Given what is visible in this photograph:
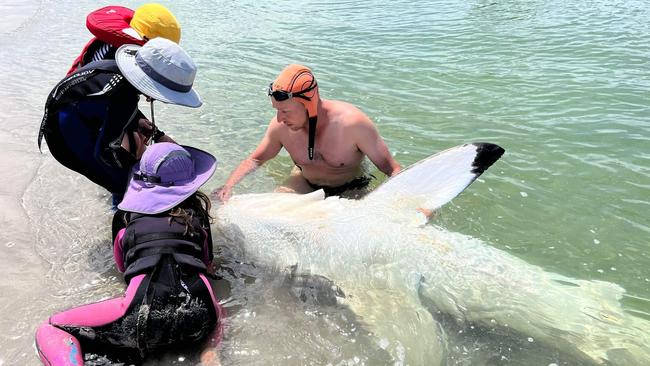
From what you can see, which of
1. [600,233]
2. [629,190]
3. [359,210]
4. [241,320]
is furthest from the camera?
[629,190]

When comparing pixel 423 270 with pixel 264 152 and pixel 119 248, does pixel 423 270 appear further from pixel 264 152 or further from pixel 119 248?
pixel 264 152

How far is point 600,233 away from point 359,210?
2265mm

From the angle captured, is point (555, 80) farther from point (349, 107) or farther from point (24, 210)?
point (24, 210)

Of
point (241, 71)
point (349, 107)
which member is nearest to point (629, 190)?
point (349, 107)

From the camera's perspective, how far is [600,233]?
4422 mm

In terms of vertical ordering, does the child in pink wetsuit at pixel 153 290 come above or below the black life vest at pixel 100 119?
below

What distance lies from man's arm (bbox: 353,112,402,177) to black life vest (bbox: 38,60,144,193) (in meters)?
1.88

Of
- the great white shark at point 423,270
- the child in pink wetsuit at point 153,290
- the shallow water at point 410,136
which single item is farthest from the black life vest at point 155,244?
the great white shark at point 423,270

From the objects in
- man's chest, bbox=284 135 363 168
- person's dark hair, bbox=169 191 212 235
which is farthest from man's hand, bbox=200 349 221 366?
man's chest, bbox=284 135 363 168

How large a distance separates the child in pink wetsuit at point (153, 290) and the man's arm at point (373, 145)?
5.84 feet

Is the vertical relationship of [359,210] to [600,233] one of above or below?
above

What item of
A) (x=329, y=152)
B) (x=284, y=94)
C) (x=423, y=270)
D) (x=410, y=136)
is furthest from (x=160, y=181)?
(x=410, y=136)

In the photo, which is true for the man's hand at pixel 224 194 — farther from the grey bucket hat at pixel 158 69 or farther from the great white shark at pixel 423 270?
the grey bucket hat at pixel 158 69

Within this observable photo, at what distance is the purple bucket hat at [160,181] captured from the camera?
9.44 ft
